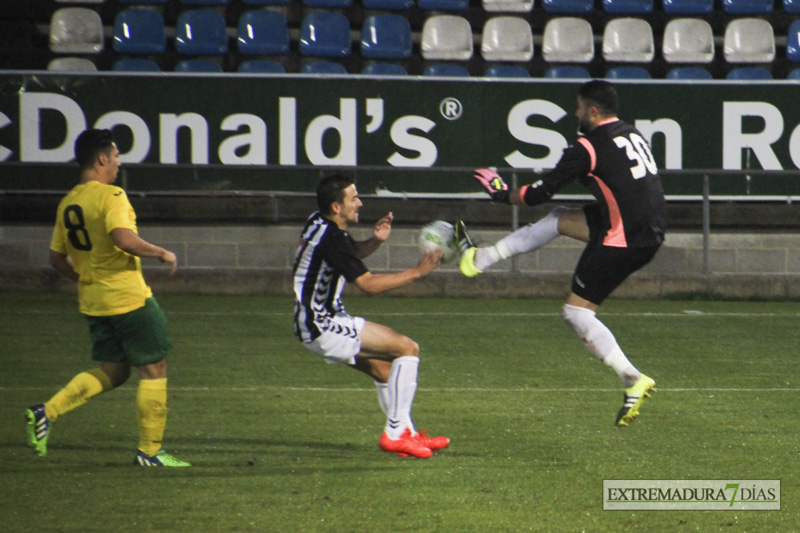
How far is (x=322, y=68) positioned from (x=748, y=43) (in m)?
5.92

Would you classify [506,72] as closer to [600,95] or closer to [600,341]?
[600,95]

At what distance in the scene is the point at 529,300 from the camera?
13328 millimetres

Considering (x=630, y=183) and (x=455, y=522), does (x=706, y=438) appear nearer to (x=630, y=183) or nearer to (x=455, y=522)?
(x=630, y=183)

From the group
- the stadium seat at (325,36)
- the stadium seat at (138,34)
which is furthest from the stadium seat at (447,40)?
the stadium seat at (138,34)

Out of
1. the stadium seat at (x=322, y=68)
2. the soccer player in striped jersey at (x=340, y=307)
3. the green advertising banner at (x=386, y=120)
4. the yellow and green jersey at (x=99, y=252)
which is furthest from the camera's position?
the stadium seat at (x=322, y=68)

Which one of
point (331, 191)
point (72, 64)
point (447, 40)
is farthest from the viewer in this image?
point (447, 40)

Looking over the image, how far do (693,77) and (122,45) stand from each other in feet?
25.2

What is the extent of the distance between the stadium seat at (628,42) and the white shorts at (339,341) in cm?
1087

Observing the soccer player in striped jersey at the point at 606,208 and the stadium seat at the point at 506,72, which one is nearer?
the soccer player in striped jersey at the point at 606,208

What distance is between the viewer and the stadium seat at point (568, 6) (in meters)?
16.7

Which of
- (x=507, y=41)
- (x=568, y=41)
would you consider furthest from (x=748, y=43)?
(x=507, y=41)

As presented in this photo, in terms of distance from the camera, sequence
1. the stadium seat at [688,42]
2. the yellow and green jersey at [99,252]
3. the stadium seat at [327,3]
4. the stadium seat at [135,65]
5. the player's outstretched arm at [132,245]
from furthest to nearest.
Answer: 1. the stadium seat at [327,3]
2. the stadium seat at [688,42]
3. the stadium seat at [135,65]
4. the yellow and green jersey at [99,252]
5. the player's outstretched arm at [132,245]

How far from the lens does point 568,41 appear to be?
1617 cm

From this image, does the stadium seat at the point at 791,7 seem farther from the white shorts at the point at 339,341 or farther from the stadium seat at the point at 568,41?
the white shorts at the point at 339,341
